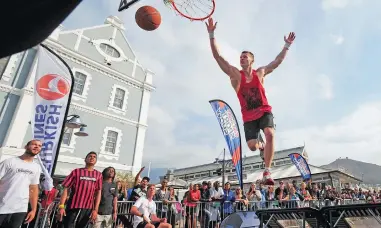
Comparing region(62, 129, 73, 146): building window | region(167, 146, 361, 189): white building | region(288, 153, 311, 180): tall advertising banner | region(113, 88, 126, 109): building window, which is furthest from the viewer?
region(167, 146, 361, 189): white building

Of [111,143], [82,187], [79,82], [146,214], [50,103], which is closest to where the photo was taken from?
[82,187]

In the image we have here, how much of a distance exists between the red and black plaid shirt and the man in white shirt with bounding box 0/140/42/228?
2.37ft

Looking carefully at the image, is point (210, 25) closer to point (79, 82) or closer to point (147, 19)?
point (147, 19)

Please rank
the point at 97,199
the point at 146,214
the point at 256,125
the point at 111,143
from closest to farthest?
the point at 256,125 < the point at 97,199 < the point at 146,214 < the point at 111,143

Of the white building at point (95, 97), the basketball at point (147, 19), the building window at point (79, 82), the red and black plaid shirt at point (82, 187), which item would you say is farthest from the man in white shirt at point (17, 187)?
the building window at point (79, 82)

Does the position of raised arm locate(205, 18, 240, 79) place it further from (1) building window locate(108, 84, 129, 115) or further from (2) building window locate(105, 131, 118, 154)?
(1) building window locate(108, 84, 129, 115)

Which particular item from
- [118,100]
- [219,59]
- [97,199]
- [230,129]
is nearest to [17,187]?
[97,199]

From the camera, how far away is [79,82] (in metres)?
20.7

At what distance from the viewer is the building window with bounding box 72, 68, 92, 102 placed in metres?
20.2

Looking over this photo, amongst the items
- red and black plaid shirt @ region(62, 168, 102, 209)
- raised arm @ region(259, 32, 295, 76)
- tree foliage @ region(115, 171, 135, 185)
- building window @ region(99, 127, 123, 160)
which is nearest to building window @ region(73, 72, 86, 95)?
building window @ region(99, 127, 123, 160)

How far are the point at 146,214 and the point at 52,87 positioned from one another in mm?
4258

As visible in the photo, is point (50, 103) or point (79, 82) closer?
point (50, 103)

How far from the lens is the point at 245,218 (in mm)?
5625

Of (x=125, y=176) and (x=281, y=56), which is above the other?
(x=281, y=56)
